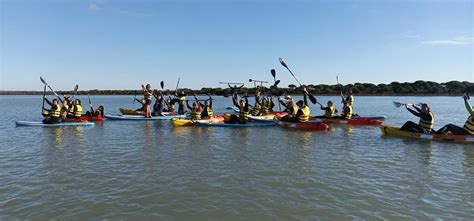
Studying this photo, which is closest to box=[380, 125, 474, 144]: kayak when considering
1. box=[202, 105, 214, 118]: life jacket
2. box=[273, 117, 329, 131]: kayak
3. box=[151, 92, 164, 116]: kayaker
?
box=[273, 117, 329, 131]: kayak

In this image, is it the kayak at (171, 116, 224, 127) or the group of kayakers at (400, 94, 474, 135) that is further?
the kayak at (171, 116, 224, 127)

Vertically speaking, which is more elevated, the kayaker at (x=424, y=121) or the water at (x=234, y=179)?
the kayaker at (x=424, y=121)

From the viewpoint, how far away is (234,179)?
904 cm

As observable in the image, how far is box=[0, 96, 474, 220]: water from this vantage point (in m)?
6.86

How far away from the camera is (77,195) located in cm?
775

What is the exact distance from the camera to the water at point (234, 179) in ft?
22.5

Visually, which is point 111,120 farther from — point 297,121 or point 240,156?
point 240,156

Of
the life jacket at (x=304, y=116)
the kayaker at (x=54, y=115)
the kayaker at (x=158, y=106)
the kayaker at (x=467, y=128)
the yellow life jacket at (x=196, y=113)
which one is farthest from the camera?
the kayaker at (x=158, y=106)

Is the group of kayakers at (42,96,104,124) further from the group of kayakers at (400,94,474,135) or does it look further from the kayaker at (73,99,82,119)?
the group of kayakers at (400,94,474,135)

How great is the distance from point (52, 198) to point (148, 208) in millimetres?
2411

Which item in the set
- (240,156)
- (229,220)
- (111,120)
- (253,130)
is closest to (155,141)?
(240,156)

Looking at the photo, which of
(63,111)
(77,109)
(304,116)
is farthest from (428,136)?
(63,111)

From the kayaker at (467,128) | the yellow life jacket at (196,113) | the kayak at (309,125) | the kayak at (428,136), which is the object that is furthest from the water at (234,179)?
the yellow life jacket at (196,113)

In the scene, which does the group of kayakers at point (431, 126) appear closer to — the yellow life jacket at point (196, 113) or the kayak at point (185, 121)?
the kayak at point (185, 121)
